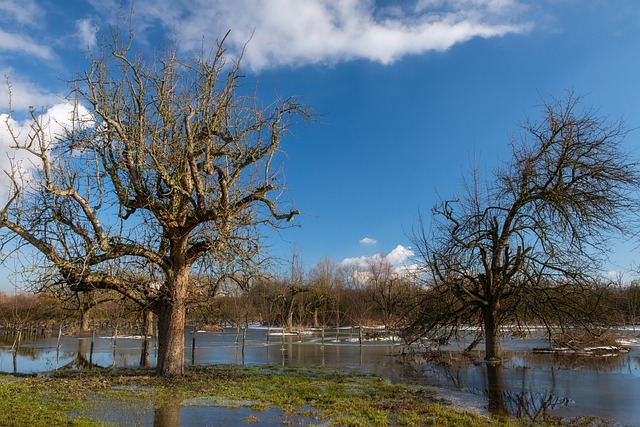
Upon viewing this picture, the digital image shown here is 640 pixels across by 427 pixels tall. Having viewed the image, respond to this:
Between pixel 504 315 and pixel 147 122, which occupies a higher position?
pixel 147 122

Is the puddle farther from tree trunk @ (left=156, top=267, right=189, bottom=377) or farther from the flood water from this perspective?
tree trunk @ (left=156, top=267, right=189, bottom=377)

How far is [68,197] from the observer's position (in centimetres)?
1429

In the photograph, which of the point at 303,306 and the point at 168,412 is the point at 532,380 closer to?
the point at 168,412

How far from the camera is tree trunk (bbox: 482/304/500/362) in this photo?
2077 centimetres

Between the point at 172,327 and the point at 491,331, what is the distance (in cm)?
1375

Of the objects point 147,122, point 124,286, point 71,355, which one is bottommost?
point 71,355

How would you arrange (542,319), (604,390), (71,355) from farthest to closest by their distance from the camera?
(71,355)
(542,319)
(604,390)

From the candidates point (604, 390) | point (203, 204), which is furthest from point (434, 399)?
point (203, 204)

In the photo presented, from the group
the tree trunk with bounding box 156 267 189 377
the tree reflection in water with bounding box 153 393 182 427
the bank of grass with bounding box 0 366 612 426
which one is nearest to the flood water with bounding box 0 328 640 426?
the tree reflection in water with bounding box 153 393 182 427

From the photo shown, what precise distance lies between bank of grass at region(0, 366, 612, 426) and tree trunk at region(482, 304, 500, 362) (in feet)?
24.8

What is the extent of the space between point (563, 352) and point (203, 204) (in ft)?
71.6

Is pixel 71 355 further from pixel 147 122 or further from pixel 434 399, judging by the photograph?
pixel 434 399

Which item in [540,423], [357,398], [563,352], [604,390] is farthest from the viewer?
[563,352]

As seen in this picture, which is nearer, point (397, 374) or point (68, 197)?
point (68, 197)
